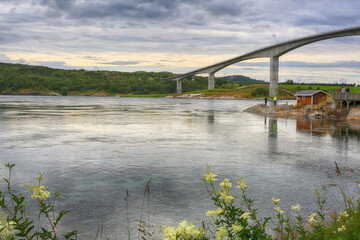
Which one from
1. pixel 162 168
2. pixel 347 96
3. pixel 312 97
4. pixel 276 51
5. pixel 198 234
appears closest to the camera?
pixel 198 234

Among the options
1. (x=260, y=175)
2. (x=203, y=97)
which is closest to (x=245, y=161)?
(x=260, y=175)

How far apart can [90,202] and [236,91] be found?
151509 mm

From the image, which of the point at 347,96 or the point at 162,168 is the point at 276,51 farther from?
the point at 162,168

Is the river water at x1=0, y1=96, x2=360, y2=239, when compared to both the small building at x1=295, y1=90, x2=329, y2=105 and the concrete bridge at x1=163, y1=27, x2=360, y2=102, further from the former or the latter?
the concrete bridge at x1=163, y1=27, x2=360, y2=102

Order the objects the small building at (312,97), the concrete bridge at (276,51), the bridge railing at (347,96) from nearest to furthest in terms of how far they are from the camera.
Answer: the bridge railing at (347,96)
the small building at (312,97)
the concrete bridge at (276,51)

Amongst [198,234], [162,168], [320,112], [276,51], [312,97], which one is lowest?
[162,168]

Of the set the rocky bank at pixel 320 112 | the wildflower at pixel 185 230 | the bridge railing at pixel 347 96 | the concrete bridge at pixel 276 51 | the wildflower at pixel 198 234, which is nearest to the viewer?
the wildflower at pixel 185 230

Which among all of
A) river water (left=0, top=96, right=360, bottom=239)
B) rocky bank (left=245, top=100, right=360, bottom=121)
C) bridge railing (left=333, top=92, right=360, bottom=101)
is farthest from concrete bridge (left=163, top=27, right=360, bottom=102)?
river water (left=0, top=96, right=360, bottom=239)

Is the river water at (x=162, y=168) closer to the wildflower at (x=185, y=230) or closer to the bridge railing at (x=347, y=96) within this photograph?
the wildflower at (x=185, y=230)

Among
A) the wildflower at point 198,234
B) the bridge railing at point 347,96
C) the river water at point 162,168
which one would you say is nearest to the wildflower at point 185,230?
the wildflower at point 198,234

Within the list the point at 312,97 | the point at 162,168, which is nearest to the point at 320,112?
the point at 312,97

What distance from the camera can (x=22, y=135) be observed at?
2522 centimetres

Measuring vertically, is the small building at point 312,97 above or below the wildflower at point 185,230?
above

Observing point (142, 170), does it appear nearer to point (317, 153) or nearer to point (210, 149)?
point (210, 149)
